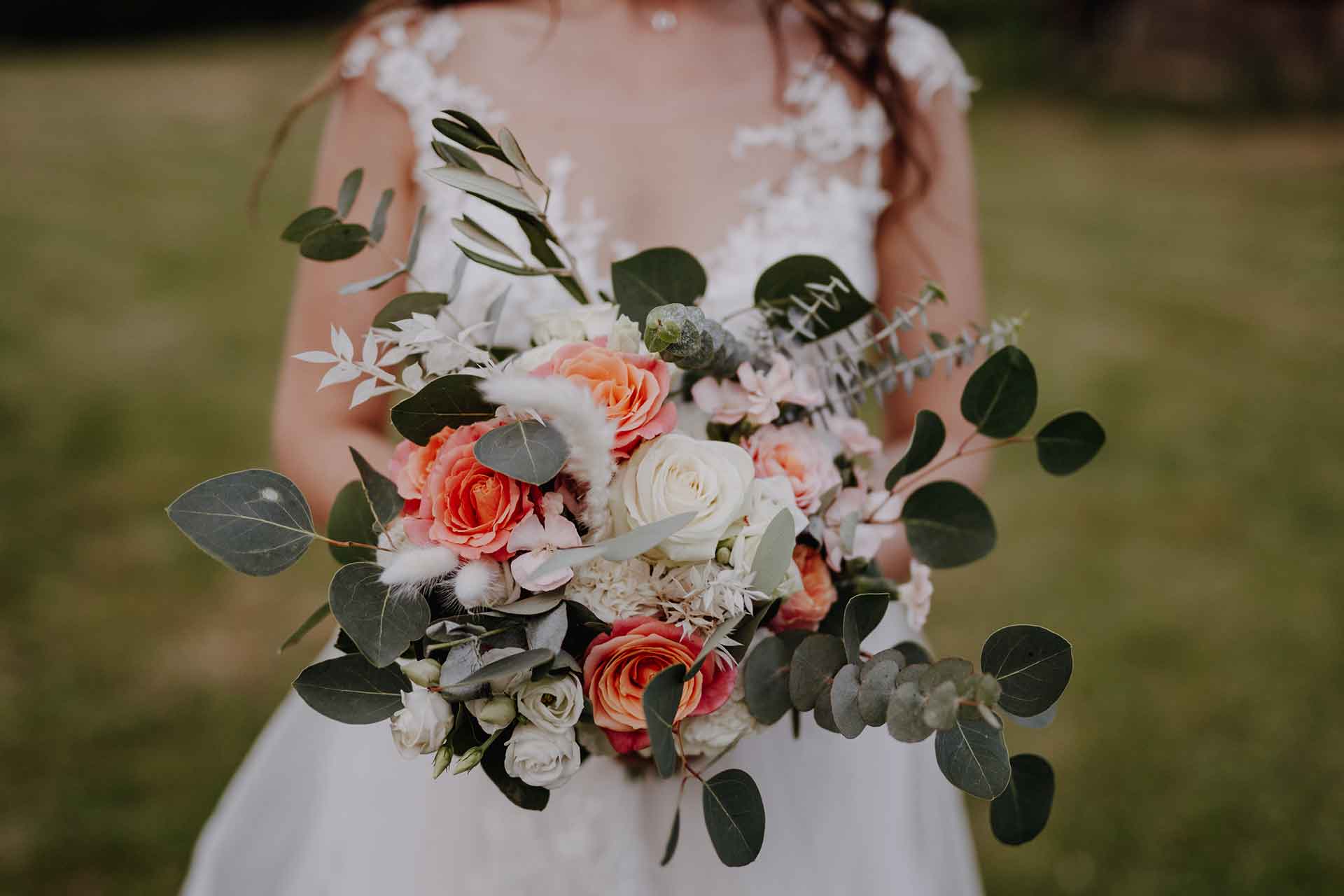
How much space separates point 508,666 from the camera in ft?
3.07

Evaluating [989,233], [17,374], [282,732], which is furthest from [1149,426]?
[17,374]

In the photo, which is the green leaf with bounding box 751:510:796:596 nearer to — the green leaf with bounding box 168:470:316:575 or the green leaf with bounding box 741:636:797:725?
the green leaf with bounding box 741:636:797:725

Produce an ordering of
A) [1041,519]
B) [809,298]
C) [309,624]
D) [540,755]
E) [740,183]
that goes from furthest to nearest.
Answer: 1. [1041,519]
2. [740,183]
3. [809,298]
4. [309,624]
5. [540,755]

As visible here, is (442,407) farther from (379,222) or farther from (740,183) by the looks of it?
(740,183)

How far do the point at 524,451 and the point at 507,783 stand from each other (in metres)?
0.36

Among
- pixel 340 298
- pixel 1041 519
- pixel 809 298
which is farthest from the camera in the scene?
pixel 1041 519

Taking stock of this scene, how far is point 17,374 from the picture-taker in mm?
5348

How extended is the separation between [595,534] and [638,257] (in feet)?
1.03

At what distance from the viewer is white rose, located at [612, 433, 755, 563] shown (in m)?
0.95

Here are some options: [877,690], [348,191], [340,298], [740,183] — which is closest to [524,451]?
[877,690]

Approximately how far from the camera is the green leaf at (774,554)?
952 millimetres

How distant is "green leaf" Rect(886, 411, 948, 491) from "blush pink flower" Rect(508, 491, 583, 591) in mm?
360

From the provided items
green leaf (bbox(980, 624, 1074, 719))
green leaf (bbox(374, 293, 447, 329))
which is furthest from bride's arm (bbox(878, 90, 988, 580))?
green leaf (bbox(374, 293, 447, 329))

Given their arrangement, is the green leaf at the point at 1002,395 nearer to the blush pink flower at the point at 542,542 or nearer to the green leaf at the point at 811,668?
the green leaf at the point at 811,668
